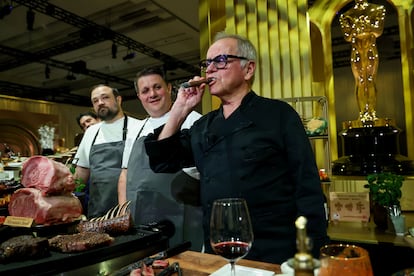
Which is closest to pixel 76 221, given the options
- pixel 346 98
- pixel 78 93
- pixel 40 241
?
pixel 40 241

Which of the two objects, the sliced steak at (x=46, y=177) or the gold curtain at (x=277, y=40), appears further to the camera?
the gold curtain at (x=277, y=40)

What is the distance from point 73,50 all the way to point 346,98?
24.6ft

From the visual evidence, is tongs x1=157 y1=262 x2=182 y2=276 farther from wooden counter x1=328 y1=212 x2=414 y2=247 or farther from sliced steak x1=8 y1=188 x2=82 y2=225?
wooden counter x1=328 y1=212 x2=414 y2=247

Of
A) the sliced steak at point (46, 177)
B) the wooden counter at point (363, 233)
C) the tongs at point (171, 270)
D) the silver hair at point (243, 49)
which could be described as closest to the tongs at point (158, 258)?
the tongs at point (171, 270)

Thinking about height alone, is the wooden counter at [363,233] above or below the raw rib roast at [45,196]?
below

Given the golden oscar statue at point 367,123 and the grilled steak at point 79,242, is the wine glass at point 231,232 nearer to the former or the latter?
the grilled steak at point 79,242

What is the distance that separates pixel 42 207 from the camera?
65.0 inches

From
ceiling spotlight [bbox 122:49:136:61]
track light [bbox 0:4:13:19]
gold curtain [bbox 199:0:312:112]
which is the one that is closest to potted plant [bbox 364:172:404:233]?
gold curtain [bbox 199:0:312:112]

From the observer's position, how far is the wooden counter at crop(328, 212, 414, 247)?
217 cm

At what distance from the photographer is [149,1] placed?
6.07 m

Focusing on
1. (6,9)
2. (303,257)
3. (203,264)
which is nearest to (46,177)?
(203,264)

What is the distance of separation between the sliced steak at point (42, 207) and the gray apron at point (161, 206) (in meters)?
0.60

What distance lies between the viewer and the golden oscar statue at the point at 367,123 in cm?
329

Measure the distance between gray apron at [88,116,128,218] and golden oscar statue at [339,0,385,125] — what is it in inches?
95.8
